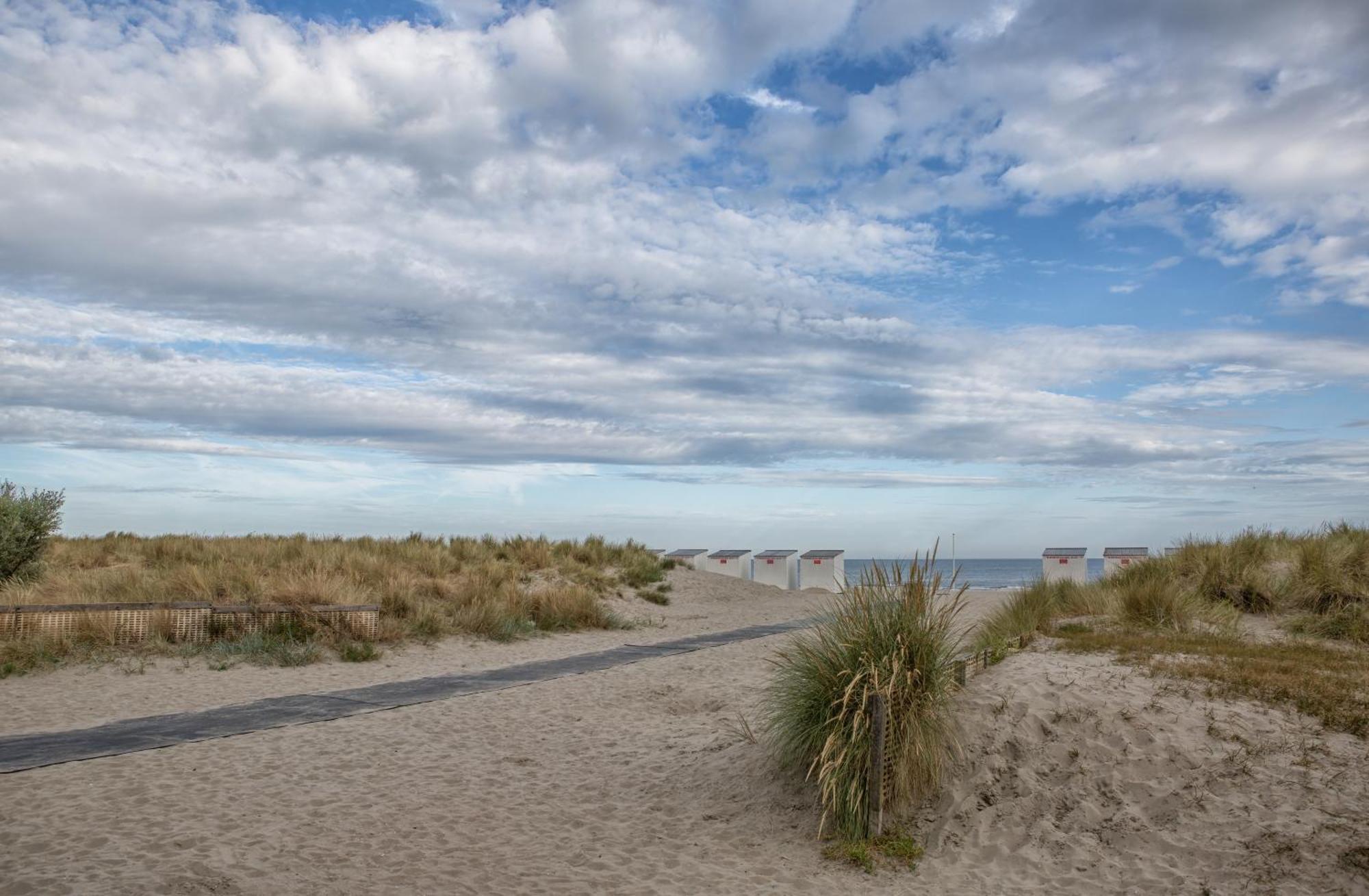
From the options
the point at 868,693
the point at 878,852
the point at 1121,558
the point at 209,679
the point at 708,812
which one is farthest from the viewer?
the point at 1121,558

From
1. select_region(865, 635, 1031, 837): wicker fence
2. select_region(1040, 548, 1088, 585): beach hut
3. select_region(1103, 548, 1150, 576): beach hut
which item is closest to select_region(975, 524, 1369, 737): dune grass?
select_region(1103, 548, 1150, 576): beach hut

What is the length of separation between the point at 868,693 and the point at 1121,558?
50.0 ft

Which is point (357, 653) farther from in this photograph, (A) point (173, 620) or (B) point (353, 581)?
(B) point (353, 581)

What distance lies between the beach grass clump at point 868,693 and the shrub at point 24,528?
15143 millimetres

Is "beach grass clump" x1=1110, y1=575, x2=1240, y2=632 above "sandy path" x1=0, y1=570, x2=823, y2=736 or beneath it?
above

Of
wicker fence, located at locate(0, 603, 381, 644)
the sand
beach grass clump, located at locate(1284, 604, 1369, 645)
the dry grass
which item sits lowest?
the sand

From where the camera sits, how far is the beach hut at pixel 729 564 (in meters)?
31.7

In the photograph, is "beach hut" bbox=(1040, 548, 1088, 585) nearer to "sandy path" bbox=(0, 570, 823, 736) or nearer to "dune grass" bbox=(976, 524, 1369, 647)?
"dune grass" bbox=(976, 524, 1369, 647)

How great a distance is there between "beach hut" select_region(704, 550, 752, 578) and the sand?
75.0ft

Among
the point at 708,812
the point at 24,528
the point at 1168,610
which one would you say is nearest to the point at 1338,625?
the point at 1168,610

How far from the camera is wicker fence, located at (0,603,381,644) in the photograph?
42.3 feet

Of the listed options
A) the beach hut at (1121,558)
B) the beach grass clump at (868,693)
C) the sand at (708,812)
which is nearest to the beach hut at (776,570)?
the beach hut at (1121,558)

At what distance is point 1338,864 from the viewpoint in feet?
16.9

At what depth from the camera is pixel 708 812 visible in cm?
701
